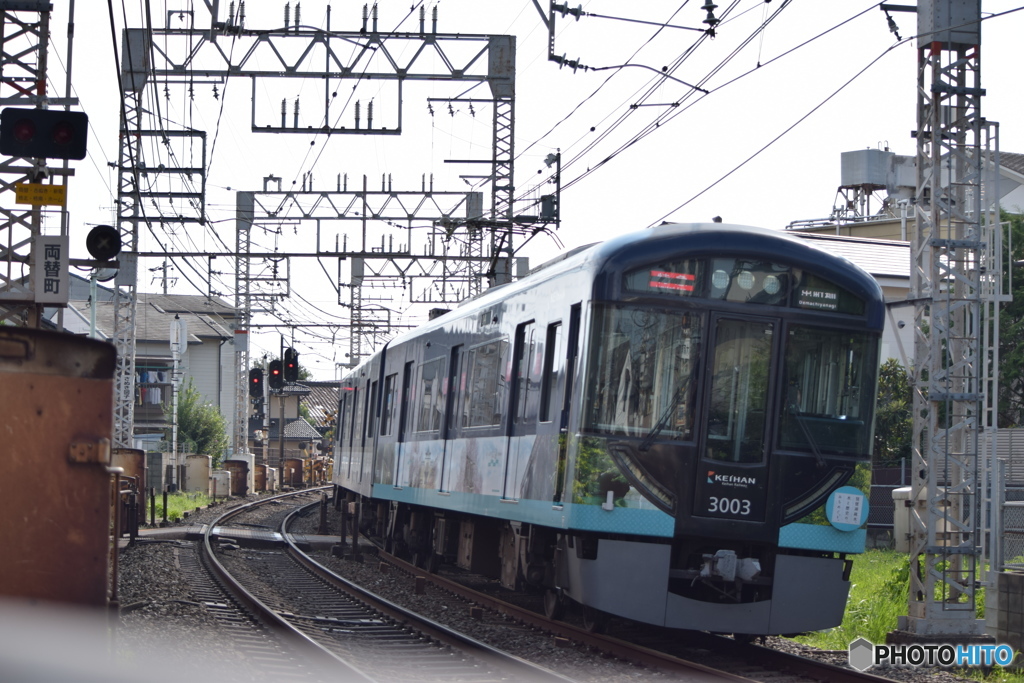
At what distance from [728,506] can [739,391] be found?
0.87 metres

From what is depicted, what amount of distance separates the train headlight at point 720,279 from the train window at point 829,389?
62cm

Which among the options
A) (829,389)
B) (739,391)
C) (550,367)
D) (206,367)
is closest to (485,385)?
(550,367)

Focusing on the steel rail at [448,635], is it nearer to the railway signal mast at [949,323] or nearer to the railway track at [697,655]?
the railway track at [697,655]

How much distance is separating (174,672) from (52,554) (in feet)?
12.5

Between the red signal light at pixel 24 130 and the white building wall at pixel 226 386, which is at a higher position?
the red signal light at pixel 24 130

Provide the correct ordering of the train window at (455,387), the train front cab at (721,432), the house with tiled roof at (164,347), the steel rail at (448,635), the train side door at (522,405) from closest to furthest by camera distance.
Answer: the steel rail at (448,635), the train front cab at (721,432), the train side door at (522,405), the train window at (455,387), the house with tiled roof at (164,347)

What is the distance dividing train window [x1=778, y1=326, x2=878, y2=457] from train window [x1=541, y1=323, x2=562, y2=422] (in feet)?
5.99

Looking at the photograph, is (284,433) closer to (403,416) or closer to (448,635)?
(403,416)

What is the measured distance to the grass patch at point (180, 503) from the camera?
2680cm

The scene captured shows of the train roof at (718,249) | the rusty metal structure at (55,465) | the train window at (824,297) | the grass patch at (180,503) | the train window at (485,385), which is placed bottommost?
the grass patch at (180,503)

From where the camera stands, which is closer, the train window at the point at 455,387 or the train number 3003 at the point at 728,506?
the train number 3003 at the point at 728,506

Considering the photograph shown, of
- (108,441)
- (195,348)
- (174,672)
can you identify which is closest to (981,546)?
(174,672)

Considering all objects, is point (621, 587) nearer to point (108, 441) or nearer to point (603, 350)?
point (603, 350)

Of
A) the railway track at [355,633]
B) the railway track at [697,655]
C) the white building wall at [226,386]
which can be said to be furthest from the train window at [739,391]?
the white building wall at [226,386]
